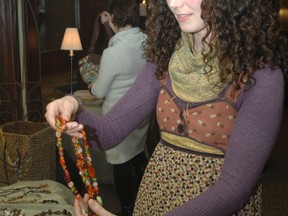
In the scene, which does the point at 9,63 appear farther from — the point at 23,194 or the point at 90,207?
the point at 90,207

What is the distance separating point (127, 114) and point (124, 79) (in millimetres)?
1465

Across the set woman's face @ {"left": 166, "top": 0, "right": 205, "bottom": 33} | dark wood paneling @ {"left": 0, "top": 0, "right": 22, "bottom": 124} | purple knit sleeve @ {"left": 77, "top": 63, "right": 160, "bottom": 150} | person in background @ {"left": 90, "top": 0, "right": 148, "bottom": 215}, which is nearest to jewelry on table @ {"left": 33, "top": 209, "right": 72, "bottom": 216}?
person in background @ {"left": 90, "top": 0, "right": 148, "bottom": 215}

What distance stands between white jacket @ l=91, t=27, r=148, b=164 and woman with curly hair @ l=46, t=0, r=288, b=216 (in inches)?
52.5

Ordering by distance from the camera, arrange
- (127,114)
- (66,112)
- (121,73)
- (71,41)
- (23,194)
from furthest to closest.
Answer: (71,41), (121,73), (23,194), (127,114), (66,112)

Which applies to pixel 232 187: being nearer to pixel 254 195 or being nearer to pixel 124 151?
pixel 254 195

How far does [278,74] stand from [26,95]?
2655 millimetres

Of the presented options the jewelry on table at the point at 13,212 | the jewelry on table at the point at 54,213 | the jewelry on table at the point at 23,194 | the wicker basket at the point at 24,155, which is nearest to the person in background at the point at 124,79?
the wicker basket at the point at 24,155

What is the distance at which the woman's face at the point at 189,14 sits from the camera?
104 centimetres

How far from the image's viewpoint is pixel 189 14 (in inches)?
41.6

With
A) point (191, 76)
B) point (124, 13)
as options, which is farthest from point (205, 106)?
point (124, 13)

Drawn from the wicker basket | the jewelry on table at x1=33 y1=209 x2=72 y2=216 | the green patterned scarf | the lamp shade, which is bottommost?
the wicker basket

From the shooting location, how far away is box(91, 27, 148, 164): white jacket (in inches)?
103

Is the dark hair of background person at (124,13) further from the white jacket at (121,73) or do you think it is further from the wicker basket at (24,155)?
the wicker basket at (24,155)

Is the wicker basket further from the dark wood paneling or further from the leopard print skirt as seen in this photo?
the leopard print skirt
